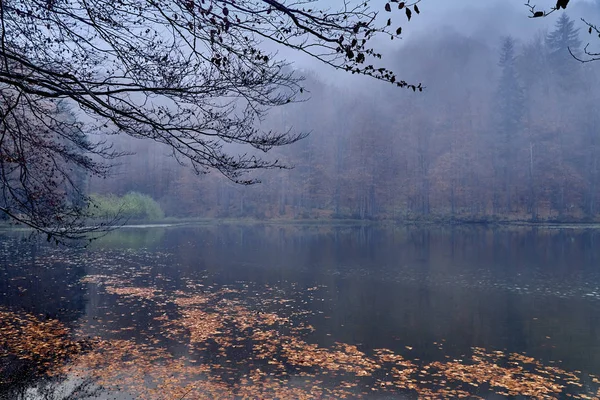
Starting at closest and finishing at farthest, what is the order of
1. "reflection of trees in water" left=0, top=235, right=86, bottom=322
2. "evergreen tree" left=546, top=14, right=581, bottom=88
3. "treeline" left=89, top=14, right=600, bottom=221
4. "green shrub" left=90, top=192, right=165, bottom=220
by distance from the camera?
"reflection of trees in water" left=0, top=235, right=86, bottom=322
"green shrub" left=90, top=192, right=165, bottom=220
"treeline" left=89, top=14, right=600, bottom=221
"evergreen tree" left=546, top=14, right=581, bottom=88

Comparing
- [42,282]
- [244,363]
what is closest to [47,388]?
[244,363]

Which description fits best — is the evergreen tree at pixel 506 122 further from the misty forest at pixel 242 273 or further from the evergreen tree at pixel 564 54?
the evergreen tree at pixel 564 54

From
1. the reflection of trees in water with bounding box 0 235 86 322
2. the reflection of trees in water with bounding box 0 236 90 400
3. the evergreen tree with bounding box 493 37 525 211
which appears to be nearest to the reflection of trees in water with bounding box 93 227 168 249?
the reflection of trees in water with bounding box 0 236 90 400

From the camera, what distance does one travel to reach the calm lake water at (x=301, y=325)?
763 cm

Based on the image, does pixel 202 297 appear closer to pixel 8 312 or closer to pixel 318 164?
pixel 8 312

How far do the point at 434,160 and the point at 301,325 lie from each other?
5168 centimetres

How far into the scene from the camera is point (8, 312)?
11.8 meters

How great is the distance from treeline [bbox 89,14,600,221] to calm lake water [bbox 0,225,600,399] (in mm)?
30887

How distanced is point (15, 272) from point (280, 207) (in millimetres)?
38943

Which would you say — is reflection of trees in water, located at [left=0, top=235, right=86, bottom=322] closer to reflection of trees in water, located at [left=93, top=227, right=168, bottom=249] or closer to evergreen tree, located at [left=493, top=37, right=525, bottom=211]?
reflection of trees in water, located at [left=93, top=227, right=168, bottom=249]

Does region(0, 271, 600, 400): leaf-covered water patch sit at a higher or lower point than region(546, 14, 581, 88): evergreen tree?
lower

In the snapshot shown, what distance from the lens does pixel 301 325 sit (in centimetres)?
1138

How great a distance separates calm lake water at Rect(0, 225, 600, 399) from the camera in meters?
7.63

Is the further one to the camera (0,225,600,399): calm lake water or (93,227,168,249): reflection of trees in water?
(93,227,168,249): reflection of trees in water
